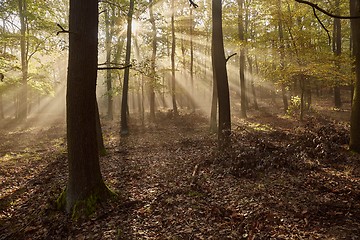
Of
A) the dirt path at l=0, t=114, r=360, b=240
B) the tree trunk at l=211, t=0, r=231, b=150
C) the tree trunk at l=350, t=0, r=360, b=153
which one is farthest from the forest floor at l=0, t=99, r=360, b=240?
the tree trunk at l=211, t=0, r=231, b=150

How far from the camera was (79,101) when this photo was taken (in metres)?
5.75

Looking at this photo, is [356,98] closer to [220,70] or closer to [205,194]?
[220,70]

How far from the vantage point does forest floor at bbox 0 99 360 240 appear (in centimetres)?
503

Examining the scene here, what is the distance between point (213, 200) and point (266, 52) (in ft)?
48.3

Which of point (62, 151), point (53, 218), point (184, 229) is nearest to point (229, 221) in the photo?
point (184, 229)

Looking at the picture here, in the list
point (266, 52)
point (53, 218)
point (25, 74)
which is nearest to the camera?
point (53, 218)

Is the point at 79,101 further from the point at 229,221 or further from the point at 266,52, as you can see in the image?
the point at 266,52

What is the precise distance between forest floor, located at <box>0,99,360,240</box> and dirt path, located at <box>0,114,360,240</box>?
0.07 ft

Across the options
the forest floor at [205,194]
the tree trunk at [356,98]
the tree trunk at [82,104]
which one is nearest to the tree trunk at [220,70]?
the forest floor at [205,194]

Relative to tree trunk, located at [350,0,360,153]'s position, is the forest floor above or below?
below

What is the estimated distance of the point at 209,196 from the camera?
21.7 feet

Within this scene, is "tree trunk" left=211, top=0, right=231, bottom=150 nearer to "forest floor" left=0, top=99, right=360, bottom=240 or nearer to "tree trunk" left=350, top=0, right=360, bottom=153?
"forest floor" left=0, top=99, right=360, bottom=240

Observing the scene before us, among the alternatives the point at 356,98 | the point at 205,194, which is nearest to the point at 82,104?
the point at 205,194

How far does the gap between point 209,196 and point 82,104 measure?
3.89 m
